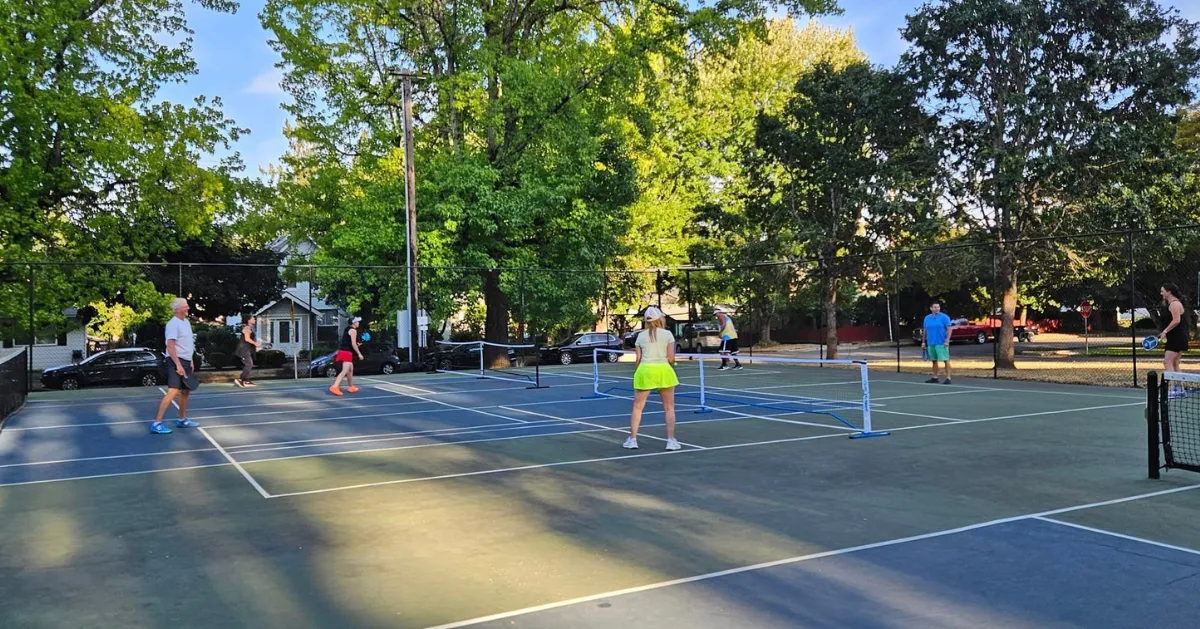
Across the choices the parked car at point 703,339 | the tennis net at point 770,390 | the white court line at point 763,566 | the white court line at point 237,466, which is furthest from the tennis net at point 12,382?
the parked car at point 703,339

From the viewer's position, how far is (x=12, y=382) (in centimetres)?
1559

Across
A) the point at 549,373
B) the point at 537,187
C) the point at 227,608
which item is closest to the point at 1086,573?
the point at 227,608

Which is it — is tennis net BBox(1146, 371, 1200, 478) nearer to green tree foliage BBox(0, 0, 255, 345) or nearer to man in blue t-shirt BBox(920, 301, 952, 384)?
man in blue t-shirt BBox(920, 301, 952, 384)

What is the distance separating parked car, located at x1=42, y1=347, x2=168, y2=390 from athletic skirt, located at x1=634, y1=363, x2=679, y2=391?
21.0 meters

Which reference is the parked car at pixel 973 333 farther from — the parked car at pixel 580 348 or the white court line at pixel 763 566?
the white court line at pixel 763 566

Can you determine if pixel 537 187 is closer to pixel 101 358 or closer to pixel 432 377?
pixel 432 377

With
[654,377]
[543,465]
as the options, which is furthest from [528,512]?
[654,377]

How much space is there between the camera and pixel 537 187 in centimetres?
2781

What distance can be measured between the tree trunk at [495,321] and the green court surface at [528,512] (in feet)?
54.8

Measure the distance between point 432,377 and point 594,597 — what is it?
20.4 m

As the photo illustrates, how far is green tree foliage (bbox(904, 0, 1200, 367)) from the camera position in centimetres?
2212

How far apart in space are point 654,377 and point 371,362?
22.3 metres

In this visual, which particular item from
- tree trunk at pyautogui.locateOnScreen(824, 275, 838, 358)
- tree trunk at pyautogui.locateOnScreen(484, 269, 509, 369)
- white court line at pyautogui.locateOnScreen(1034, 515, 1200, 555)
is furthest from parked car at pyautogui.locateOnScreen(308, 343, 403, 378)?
white court line at pyautogui.locateOnScreen(1034, 515, 1200, 555)

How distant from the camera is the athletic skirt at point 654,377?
972 cm
